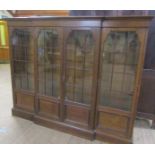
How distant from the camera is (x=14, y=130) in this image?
2.63m

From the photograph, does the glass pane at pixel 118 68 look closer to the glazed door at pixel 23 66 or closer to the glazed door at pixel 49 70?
the glazed door at pixel 49 70

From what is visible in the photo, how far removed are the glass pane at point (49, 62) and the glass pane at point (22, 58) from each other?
205mm

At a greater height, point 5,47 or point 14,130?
point 5,47

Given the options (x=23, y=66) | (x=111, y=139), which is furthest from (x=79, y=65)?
(x=111, y=139)

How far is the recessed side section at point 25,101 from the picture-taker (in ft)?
9.47

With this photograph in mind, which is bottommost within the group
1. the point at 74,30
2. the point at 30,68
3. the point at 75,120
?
the point at 75,120

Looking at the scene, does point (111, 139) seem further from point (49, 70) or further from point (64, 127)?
point (49, 70)

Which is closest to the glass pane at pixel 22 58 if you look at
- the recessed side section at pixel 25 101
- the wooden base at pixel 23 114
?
the recessed side section at pixel 25 101

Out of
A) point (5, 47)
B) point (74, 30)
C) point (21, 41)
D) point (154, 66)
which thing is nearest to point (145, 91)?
point (154, 66)

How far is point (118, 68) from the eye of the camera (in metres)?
2.16

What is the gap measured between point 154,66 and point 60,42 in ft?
5.48

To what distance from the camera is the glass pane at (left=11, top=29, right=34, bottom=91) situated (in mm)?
2650

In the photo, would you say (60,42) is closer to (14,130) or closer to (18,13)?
(14,130)

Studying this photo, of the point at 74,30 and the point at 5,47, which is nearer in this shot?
the point at 74,30
